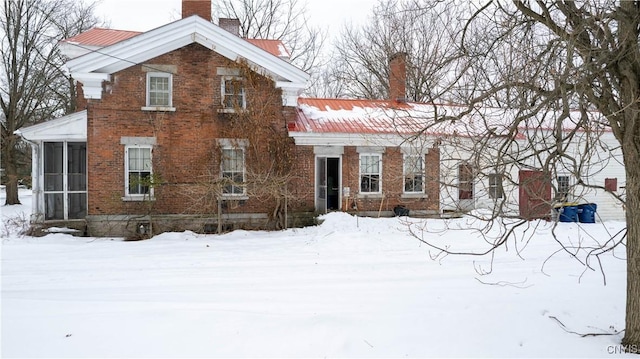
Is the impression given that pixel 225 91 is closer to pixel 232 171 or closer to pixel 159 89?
pixel 159 89

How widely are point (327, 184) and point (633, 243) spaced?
12.0 meters

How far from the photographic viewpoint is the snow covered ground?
503cm

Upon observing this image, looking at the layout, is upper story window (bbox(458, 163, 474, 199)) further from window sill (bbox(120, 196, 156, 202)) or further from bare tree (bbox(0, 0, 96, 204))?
bare tree (bbox(0, 0, 96, 204))

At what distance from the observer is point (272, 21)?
34.1 m

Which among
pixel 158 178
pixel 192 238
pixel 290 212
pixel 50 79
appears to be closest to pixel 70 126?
pixel 158 178

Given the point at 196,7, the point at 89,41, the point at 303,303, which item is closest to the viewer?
the point at 303,303

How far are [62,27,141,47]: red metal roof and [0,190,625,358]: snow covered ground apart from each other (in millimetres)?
8927

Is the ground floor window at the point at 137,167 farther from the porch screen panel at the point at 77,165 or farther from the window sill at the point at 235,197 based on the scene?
the window sill at the point at 235,197

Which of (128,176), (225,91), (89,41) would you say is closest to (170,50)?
(225,91)

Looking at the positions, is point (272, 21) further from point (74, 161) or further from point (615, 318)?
point (615, 318)

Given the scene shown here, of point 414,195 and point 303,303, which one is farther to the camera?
point 414,195

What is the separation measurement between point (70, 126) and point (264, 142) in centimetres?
652

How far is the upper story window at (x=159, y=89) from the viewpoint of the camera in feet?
46.6

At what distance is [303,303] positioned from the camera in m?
6.41
